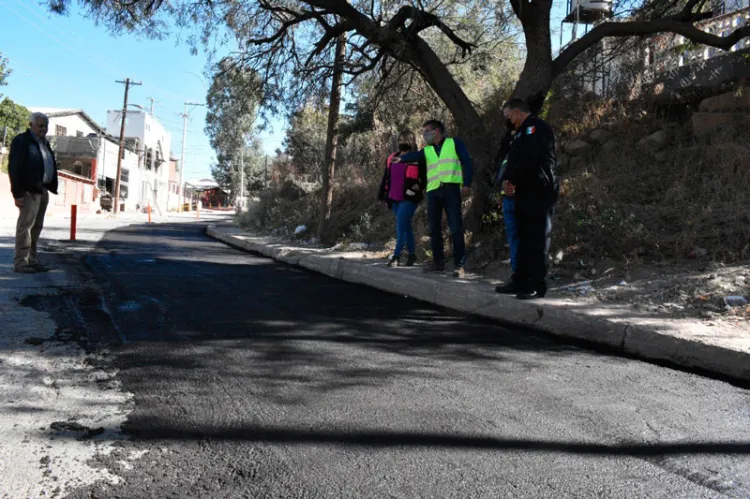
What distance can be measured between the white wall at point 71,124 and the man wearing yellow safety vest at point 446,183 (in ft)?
148

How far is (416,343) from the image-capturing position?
4.14 m

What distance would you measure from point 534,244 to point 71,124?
49850mm

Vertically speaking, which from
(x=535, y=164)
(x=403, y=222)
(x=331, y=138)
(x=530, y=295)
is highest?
(x=331, y=138)

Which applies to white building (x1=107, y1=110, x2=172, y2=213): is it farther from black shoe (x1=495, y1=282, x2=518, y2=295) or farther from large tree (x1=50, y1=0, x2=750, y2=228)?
black shoe (x1=495, y1=282, x2=518, y2=295)

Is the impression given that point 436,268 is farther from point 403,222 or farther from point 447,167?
point 447,167

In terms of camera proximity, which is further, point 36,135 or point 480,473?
point 36,135

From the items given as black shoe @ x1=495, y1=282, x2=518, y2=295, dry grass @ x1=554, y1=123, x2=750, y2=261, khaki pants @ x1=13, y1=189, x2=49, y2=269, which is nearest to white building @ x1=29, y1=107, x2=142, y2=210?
khaki pants @ x1=13, y1=189, x2=49, y2=269

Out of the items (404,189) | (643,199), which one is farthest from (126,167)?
(643,199)

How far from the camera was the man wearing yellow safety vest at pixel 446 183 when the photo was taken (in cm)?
682

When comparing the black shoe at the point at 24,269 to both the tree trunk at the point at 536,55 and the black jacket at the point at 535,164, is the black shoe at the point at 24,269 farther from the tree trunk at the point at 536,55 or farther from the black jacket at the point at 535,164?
the tree trunk at the point at 536,55

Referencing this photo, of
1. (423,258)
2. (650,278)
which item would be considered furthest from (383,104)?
(650,278)

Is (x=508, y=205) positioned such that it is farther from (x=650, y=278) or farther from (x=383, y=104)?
(x=383, y=104)

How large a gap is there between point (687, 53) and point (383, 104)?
5752 millimetres

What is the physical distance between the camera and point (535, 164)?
520cm
